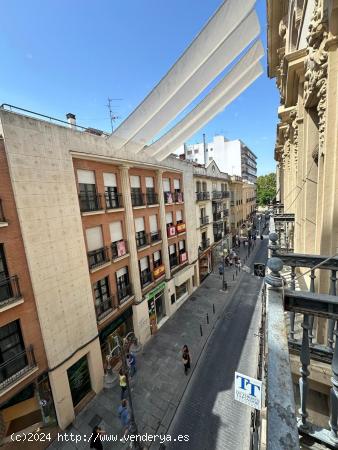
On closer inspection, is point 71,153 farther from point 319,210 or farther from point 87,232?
point 319,210

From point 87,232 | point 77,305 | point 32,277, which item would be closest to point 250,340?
point 77,305

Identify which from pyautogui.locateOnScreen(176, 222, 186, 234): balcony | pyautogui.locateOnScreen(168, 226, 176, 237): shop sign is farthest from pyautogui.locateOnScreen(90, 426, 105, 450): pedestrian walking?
pyautogui.locateOnScreen(176, 222, 186, 234): balcony

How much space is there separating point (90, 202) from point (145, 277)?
23.2 ft

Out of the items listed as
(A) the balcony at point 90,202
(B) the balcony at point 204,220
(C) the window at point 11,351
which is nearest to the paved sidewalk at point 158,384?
(C) the window at point 11,351

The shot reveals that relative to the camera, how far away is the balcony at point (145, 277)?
16094 millimetres

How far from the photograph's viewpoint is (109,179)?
1344cm

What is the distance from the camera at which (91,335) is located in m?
11.6

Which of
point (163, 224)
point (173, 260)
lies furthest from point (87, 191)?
point (173, 260)

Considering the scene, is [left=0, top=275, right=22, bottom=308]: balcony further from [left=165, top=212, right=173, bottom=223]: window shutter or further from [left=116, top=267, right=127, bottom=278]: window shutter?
[left=165, top=212, right=173, bottom=223]: window shutter

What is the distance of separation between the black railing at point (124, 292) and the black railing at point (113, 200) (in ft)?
16.5

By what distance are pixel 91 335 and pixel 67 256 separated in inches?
176

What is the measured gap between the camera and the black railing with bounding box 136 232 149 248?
15.8m

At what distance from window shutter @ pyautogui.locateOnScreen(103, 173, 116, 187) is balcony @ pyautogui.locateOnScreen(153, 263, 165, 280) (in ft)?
24.0

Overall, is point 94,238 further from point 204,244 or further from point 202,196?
point 204,244
